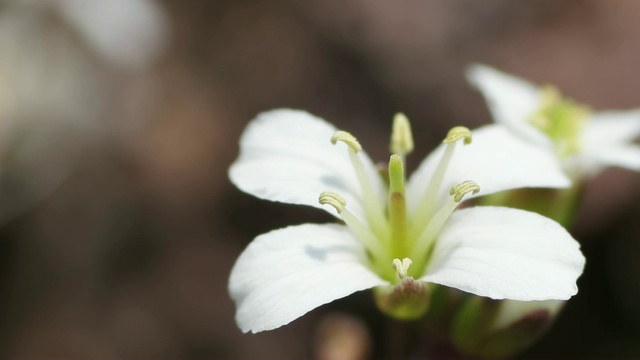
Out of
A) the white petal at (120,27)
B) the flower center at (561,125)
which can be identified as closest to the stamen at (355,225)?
the flower center at (561,125)

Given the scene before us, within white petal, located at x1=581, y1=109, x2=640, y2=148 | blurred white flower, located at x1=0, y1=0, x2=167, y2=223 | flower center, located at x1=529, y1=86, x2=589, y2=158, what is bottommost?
flower center, located at x1=529, y1=86, x2=589, y2=158

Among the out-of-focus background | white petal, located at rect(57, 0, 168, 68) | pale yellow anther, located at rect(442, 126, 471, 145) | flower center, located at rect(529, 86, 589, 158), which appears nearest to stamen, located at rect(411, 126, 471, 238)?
pale yellow anther, located at rect(442, 126, 471, 145)

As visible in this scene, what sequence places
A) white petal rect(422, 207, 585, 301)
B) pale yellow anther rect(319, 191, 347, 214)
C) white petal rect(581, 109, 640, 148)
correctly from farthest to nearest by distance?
white petal rect(581, 109, 640, 148)
pale yellow anther rect(319, 191, 347, 214)
white petal rect(422, 207, 585, 301)

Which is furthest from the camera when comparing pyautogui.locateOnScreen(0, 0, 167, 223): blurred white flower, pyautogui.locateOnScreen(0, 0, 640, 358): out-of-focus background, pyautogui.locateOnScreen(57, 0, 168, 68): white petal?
pyautogui.locateOnScreen(57, 0, 168, 68): white petal

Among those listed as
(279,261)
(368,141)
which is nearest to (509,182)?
(279,261)

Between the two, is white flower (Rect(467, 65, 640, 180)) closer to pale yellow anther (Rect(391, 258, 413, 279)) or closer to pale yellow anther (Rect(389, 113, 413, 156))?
pale yellow anther (Rect(389, 113, 413, 156))

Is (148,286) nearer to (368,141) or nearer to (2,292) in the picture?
(2,292)
